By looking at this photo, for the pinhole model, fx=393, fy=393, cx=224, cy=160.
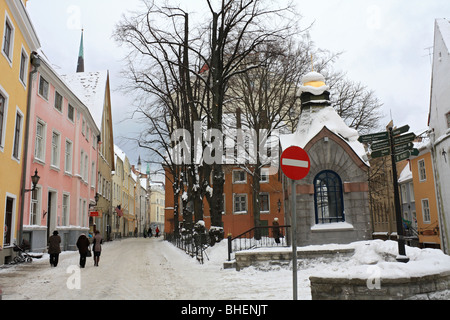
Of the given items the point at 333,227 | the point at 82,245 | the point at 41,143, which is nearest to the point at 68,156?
the point at 41,143

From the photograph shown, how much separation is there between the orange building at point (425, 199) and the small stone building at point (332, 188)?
1326 centimetres

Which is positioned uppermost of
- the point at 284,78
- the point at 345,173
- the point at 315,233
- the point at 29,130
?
the point at 284,78

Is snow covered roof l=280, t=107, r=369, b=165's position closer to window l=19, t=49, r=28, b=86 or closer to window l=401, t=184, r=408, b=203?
window l=19, t=49, r=28, b=86

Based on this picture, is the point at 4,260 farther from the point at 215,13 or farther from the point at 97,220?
the point at 97,220

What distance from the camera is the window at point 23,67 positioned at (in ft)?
55.6

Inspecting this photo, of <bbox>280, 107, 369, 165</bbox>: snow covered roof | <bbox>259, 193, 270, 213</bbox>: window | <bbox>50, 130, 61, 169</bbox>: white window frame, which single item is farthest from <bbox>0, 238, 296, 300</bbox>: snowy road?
<bbox>259, 193, 270, 213</bbox>: window

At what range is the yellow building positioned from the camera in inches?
567

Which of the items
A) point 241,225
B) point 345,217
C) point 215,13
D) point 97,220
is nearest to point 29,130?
point 215,13

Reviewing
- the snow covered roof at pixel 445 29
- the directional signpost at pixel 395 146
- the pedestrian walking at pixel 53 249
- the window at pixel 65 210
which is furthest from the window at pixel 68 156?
the snow covered roof at pixel 445 29

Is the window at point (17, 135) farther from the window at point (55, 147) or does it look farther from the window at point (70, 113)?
the window at point (70, 113)

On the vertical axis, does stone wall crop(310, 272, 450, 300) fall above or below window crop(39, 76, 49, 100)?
below

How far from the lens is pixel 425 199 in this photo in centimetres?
2858

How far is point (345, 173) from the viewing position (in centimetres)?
1409
